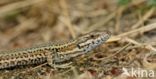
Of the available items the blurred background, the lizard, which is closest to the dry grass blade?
the blurred background

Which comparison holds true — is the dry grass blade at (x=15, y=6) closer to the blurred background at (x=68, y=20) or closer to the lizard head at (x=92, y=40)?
the blurred background at (x=68, y=20)

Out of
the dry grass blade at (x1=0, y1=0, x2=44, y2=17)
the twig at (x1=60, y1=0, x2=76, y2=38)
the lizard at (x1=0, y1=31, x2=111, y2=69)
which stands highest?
the dry grass blade at (x1=0, y1=0, x2=44, y2=17)

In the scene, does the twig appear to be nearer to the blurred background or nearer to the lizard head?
the blurred background

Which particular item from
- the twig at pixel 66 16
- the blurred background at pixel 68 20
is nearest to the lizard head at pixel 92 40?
the blurred background at pixel 68 20

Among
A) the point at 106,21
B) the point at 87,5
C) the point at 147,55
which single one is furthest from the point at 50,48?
the point at 87,5

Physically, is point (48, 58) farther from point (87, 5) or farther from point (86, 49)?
point (87, 5)

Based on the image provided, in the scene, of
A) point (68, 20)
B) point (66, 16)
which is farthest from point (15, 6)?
point (68, 20)

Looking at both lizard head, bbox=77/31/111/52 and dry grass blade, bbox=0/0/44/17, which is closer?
lizard head, bbox=77/31/111/52
